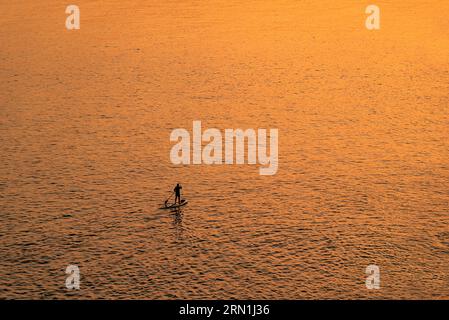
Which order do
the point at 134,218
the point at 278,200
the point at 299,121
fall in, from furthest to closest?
the point at 299,121, the point at 278,200, the point at 134,218

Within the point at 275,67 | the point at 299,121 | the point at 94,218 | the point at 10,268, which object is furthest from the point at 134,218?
the point at 275,67

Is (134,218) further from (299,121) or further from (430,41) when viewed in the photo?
(430,41)

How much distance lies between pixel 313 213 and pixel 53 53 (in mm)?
125738

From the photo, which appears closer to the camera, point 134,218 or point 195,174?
point 134,218

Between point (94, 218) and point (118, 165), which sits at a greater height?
point (118, 165)

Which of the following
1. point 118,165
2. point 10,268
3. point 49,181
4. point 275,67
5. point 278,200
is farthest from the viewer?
point 275,67

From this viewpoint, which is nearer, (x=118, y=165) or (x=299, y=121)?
(x=118, y=165)

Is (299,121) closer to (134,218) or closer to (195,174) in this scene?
(195,174)

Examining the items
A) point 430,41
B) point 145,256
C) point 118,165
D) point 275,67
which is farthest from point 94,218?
point 430,41

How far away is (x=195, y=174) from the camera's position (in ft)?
355

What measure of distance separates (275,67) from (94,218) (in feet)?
332

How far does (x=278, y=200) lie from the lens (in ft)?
321
